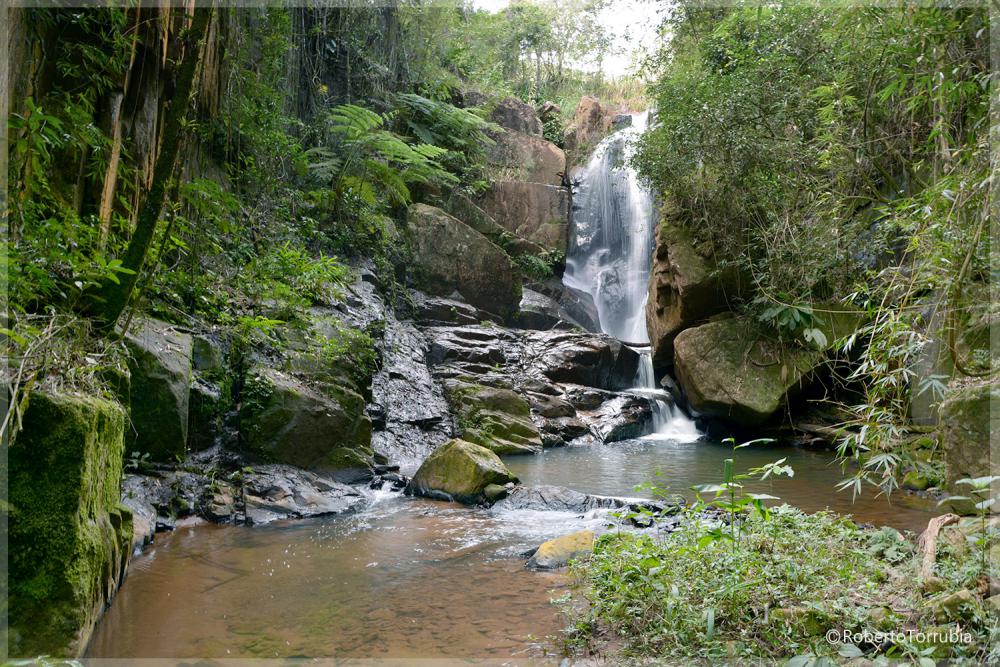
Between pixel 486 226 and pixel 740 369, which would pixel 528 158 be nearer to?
pixel 486 226

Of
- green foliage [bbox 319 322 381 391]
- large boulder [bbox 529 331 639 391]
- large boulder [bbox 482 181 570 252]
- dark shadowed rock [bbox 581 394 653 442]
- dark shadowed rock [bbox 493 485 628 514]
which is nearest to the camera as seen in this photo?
dark shadowed rock [bbox 493 485 628 514]

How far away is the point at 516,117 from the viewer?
800 inches

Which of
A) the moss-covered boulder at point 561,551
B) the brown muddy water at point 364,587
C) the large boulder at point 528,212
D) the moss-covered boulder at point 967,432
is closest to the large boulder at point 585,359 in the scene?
the large boulder at point 528,212

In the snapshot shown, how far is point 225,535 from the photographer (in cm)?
538

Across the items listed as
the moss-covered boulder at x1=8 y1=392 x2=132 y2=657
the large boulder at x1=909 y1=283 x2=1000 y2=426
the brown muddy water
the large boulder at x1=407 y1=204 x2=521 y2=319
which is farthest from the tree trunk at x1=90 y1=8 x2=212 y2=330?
the large boulder at x1=407 y1=204 x2=521 y2=319

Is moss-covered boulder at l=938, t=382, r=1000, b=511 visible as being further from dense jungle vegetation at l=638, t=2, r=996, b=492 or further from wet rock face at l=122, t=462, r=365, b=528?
wet rock face at l=122, t=462, r=365, b=528

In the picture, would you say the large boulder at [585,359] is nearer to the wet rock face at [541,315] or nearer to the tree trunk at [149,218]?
the wet rock face at [541,315]

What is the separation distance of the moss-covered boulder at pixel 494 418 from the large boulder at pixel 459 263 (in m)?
3.27

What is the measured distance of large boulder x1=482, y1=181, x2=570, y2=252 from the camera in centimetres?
1781

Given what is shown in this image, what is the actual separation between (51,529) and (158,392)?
9.68 feet

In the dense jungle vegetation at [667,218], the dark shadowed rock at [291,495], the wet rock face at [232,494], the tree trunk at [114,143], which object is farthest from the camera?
the dark shadowed rock at [291,495]

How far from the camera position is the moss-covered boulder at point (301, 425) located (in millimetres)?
6844

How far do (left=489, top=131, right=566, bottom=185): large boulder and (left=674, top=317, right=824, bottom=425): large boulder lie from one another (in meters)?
8.75

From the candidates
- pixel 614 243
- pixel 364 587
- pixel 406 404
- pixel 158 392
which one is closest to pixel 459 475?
pixel 364 587
